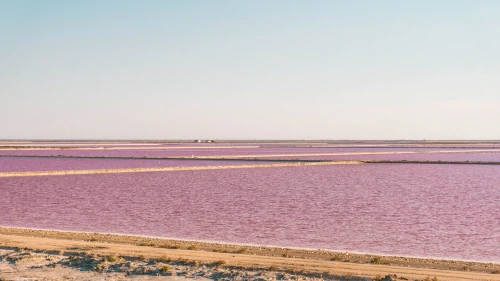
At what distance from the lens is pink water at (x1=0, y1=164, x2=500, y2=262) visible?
1945cm

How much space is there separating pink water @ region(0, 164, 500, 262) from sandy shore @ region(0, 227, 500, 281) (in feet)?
6.16

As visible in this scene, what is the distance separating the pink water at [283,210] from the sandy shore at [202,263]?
6.16ft

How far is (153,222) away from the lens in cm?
2320

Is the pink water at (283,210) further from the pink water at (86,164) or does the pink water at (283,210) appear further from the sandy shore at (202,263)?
the pink water at (86,164)

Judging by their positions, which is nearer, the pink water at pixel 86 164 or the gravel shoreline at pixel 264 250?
the gravel shoreline at pixel 264 250

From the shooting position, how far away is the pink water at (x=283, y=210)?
19.5 meters

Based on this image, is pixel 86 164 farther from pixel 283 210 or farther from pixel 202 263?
pixel 202 263

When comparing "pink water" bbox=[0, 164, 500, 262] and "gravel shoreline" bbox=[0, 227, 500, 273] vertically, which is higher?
"gravel shoreline" bbox=[0, 227, 500, 273]

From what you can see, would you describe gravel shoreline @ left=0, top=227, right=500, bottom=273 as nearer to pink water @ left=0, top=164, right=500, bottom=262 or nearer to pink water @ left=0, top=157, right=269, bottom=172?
pink water @ left=0, top=164, right=500, bottom=262

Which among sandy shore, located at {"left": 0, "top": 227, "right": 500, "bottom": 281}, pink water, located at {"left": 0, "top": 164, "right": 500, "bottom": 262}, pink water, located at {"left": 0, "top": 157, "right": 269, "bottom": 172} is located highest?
sandy shore, located at {"left": 0, "top": 227, "right": 500, "bottom": 281}

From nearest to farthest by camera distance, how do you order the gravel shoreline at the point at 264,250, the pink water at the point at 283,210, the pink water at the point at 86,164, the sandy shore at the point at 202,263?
1. the sandy shore at the point at 202,263
2. the gravel shoreline at the point at 264,250
3. the pink water at the point at 283,210
4. the pink water at the point at 86,164

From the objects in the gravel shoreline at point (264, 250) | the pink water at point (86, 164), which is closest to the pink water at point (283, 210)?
the gravel shoreline at point (264, 250)

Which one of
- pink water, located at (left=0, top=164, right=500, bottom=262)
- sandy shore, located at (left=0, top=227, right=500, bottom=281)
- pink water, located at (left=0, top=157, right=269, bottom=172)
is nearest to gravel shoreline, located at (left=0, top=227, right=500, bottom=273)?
sandy shore, located at (left=0, top=227, right=500, bottom=281)

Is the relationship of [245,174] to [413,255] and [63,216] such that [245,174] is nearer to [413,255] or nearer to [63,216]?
[63,216]
